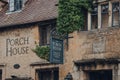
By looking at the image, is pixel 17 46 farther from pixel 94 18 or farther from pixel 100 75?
pixel 100 75

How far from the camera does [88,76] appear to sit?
21484 mm

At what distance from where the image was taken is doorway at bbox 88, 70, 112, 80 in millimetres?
20922

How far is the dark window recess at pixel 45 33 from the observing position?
2384 cm

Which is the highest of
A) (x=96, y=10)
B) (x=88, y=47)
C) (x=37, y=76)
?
(x=96, y=10)

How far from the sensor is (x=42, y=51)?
76.5 ft

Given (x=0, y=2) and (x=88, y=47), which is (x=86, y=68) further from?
(x=0, y=2)

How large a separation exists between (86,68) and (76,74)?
0.73 meters

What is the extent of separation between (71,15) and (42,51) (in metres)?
2.89

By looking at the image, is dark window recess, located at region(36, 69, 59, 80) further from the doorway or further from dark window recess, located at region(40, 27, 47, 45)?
the doorway

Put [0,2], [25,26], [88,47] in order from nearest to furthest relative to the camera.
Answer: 1. [88,47]
2. [25,26]
3. [0,2]

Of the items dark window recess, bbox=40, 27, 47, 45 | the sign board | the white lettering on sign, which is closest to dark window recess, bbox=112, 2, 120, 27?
the sign board

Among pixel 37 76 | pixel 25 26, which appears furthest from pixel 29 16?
pixel 37 76

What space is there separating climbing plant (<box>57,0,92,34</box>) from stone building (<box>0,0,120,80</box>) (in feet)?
1.03

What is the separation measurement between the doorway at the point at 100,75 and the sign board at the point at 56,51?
166 centimetres
